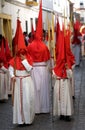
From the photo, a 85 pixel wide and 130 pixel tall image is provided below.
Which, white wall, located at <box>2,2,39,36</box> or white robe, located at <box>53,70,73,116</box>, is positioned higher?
white wall, located at <box>2,2,39,36</box>

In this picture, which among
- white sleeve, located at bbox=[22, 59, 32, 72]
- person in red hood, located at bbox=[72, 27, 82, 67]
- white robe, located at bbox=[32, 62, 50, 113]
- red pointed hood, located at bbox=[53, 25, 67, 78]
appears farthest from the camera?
person in red hood, located at bbox=[72, 27, 82, 67]

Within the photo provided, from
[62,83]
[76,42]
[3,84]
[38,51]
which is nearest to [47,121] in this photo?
[62,83]

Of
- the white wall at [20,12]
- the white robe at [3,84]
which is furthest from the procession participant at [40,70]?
the white wall at [20,12]

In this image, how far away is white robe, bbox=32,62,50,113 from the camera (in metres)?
11.0

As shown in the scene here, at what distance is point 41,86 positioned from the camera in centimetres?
1112

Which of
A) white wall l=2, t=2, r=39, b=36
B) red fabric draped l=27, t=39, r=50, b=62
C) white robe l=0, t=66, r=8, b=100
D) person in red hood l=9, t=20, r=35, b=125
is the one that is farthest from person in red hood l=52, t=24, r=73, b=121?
white wall l=2, t=2, r=39, b=36

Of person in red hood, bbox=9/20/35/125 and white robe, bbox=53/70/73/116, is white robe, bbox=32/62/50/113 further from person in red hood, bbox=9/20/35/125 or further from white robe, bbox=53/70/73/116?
person in red hood, bbox=9/20/35/125

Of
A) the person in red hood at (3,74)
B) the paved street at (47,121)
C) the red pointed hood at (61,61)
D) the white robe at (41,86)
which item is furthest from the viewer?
the person in red hood at (3,74)

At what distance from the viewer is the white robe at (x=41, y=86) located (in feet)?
36.0

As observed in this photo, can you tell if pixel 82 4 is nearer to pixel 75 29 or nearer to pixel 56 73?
pixel 75 29

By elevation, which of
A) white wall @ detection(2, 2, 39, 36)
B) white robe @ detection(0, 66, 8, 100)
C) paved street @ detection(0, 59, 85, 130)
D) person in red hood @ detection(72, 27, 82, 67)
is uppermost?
white wall @ detection(2, 2, 39, 36)

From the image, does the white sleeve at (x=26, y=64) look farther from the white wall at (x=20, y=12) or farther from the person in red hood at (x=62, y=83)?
the white wall at (x=20, y=12)

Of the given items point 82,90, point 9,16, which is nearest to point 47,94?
point 82,90

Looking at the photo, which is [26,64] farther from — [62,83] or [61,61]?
[62,83]
